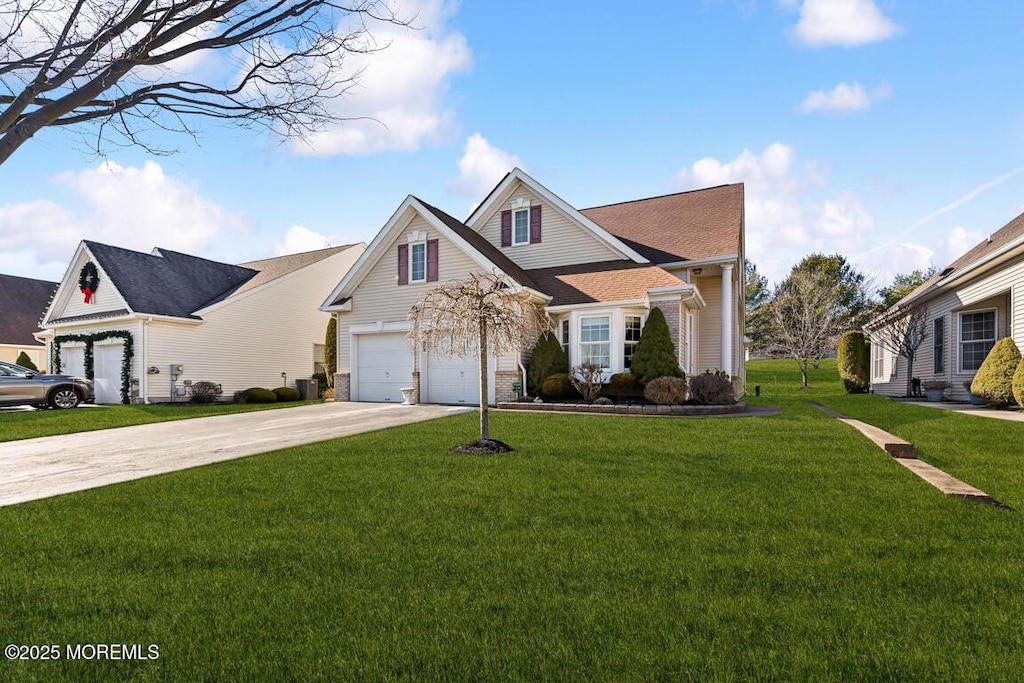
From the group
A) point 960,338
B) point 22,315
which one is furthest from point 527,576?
point 22,315

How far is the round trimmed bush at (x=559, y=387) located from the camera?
15.0 m

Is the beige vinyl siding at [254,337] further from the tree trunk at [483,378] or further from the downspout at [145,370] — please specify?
the tree trunk at [483,378]

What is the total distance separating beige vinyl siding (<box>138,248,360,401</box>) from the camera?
2102 cm

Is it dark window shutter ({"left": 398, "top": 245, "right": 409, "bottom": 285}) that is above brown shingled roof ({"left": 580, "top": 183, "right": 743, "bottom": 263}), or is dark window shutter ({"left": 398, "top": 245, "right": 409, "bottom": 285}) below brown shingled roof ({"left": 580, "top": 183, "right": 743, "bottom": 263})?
below

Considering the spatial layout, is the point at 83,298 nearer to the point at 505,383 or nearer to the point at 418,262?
the point at 418,262

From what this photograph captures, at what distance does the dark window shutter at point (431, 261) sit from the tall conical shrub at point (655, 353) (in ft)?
22.1

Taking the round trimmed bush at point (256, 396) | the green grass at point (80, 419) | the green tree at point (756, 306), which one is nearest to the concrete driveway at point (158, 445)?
the green grass at point (80, 419)

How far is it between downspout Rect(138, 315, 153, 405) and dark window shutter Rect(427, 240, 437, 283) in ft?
36.7

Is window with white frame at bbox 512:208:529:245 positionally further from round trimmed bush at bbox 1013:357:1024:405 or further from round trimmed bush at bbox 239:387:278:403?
round trimmed bush at bbox 1013:357:1024:405

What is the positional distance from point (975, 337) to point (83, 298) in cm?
3193

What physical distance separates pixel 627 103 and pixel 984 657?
13880 millimetres

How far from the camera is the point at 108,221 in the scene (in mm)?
9547

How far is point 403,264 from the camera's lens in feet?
58.0

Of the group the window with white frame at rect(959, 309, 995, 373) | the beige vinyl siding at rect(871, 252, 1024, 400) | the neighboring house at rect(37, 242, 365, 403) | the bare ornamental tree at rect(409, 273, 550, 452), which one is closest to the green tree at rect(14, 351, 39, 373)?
the neighboring house at rect(37, 242, 365, 403)
